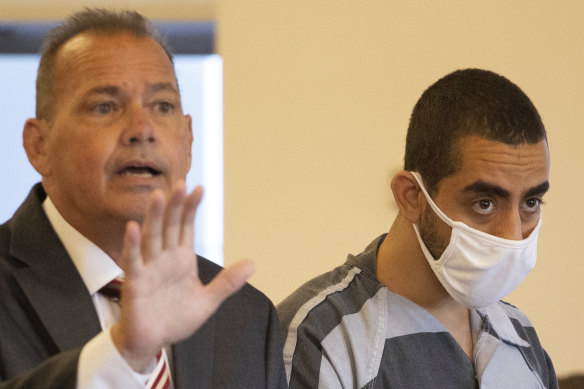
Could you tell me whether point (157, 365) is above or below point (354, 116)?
below

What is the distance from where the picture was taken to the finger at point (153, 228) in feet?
3.86

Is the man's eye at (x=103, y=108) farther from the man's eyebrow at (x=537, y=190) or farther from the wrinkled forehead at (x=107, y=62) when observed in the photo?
the man's eyebrow at (x=537, y=190)

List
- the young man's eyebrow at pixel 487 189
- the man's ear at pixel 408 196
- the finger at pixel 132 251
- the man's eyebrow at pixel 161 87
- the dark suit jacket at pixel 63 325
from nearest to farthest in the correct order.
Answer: the finger at pixel 132 251
the dark suit jacket at pixel 63 325
the man's eyebrow at pixel 161 87
the young man's eyebrow at pixel 487 189
the man's ear at pixel 408 196

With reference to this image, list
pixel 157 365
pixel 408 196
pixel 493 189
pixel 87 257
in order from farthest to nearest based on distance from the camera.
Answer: pixel 408 196
pixel 493 189
pixel 87 257
pixel 157 365

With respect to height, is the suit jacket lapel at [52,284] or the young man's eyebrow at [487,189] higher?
the young man's eyebrow at [487,189]

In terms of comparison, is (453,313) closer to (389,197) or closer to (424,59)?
(389,197)

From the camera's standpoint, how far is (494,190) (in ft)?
6.29

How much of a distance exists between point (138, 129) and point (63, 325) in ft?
1.26

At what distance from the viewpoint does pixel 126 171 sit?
1583 mm

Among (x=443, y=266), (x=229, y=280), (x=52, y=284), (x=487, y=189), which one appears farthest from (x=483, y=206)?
(x=52, y=284)

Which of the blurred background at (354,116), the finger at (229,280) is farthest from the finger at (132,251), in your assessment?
the blurred background at (354,116)

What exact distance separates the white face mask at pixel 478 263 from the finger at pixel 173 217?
910mm

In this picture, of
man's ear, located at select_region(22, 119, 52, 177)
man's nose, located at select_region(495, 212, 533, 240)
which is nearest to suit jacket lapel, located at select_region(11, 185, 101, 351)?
man's ear, located at select_region(22, 119, 52, 177)

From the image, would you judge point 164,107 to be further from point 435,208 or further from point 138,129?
point 435,208
